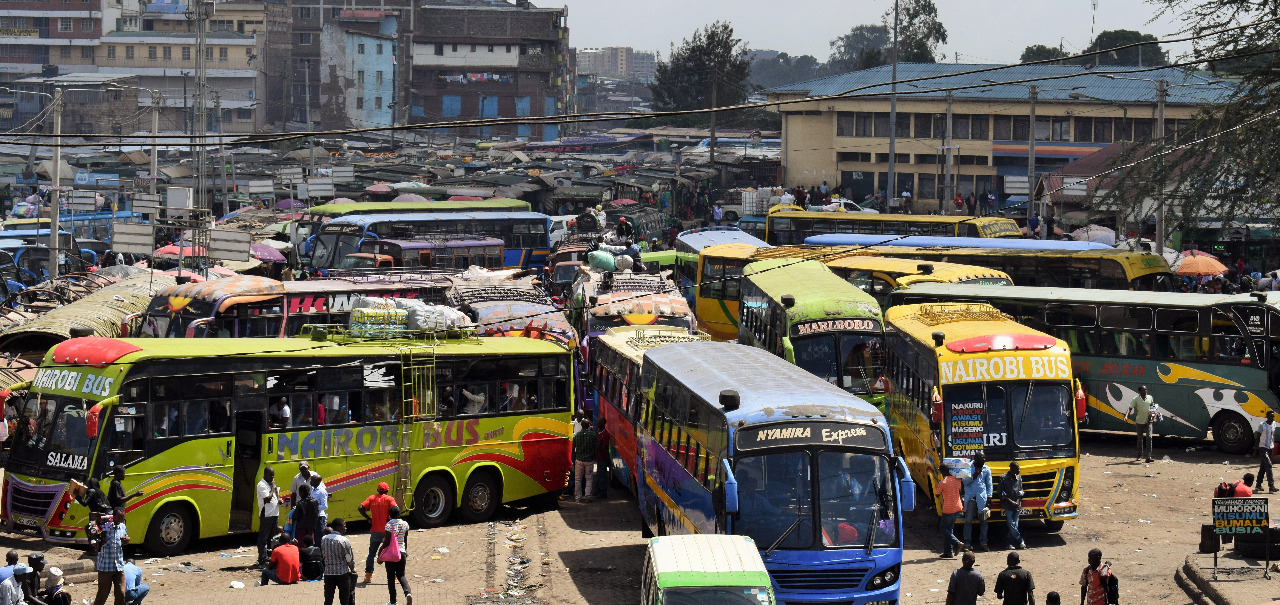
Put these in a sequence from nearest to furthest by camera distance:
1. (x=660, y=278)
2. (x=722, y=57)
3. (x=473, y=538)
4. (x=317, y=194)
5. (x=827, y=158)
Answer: (x=473, y=538) → (x=660, y=278) → (x=317, y=194) → (x=827, y=158) → (x=722, y=57)

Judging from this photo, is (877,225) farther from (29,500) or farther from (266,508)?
(29,500)

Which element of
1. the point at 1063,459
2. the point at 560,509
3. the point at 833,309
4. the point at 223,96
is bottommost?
the point at 560,509

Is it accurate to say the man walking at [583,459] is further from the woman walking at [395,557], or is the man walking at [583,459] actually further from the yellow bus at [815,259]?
the yellow bus at [815,259]

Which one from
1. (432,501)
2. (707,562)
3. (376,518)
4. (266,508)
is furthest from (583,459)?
(707,562)

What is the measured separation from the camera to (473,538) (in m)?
18.4

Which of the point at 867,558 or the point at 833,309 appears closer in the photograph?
the point at 867,558

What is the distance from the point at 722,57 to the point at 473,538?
3802 inches

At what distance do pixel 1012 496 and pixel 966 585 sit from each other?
159 inches

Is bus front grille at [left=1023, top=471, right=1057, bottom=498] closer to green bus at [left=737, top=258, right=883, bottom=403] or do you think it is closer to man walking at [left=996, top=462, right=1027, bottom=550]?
man walking at [left=996, top=462, right=1027, bottom=550]

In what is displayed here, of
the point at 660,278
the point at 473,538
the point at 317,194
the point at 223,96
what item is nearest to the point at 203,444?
the point at 473,538

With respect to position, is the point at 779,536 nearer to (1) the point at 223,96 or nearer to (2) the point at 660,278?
(2) the point at 660,278

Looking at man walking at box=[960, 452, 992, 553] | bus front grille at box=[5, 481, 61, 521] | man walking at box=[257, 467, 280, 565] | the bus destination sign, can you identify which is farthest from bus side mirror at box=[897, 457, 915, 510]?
bus front grille at box=[5, 481, 61, 521]

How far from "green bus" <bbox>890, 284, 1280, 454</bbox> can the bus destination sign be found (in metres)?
12.2

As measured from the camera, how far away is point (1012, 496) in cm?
1731
